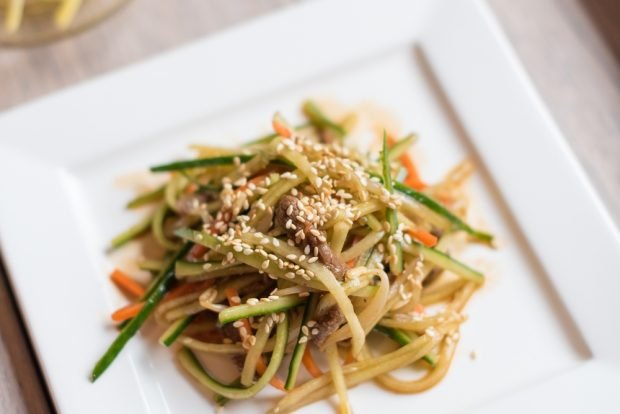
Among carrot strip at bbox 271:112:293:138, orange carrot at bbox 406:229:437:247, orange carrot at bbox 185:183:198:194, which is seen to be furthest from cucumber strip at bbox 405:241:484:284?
orange carrot at bbox 185:183:198:194

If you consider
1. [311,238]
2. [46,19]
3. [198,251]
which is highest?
[46,19]

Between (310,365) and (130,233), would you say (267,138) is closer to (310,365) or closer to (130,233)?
(130,233)

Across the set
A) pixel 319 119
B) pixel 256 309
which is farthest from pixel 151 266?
pixel 319 119

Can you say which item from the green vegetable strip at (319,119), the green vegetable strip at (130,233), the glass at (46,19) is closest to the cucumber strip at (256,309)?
the green vegetable strip at (130,233)

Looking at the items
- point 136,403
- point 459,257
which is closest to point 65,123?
point 136,403

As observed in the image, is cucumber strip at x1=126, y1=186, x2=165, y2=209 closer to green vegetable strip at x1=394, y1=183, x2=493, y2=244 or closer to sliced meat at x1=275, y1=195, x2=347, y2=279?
sliced meat at x1=275, y1=195, x2=347, y2=279

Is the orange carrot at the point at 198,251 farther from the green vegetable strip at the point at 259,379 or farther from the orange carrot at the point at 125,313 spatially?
the green vegetable strip at the point at 259,379

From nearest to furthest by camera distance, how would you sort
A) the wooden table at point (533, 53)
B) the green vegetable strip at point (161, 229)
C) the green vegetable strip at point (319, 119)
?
the green vegetable strip at point (161, 229) → the green vegetable strip at point (319, 119) → the wooden table at point (533, 53)
